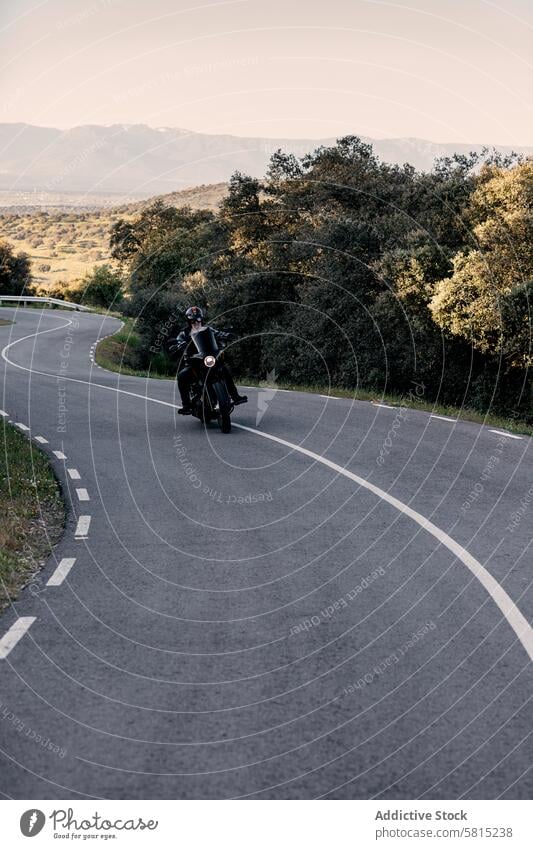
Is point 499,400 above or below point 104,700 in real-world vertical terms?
above

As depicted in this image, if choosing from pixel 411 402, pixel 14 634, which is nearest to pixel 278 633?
pixel 14 634

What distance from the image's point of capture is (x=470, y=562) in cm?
898

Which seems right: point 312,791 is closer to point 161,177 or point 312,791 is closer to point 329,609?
point 329,609

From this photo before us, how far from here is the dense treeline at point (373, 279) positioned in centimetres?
2836

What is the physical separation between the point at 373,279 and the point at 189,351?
65.5ft

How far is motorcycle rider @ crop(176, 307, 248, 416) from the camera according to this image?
55.3 feet

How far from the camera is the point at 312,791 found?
4.76 meters

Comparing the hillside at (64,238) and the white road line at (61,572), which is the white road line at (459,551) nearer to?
the white road line at (61,572)

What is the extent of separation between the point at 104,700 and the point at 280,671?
3.98 feet

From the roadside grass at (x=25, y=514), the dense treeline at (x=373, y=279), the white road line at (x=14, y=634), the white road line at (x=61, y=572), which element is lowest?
the roadside grass at (x=25, y=514)

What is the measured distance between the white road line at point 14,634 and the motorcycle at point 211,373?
31.0ft

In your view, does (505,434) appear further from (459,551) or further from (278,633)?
(278,633)

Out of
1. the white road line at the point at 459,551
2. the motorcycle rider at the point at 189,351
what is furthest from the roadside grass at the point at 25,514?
the motorcycle rider at the point at 189,351

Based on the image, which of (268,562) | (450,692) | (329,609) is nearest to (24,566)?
(268,562)
